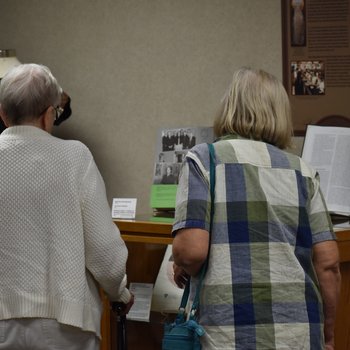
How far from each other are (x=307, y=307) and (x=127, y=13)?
2.86 m

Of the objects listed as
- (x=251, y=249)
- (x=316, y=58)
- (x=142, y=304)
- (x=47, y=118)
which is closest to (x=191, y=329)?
(x=251, y=249)

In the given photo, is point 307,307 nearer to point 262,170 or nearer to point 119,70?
point 262,170

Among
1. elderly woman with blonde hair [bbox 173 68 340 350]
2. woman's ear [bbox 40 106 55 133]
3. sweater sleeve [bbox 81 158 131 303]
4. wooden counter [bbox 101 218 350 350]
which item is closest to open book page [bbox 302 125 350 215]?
wooden counter [bbox 101 218 350 350]

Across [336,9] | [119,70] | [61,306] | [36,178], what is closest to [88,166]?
[36,178]

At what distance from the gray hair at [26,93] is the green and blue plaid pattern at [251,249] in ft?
1.67

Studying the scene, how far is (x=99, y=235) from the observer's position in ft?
7.82

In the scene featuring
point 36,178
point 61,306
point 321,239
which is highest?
point 36,178

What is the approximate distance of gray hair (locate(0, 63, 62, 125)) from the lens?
2.40 meters

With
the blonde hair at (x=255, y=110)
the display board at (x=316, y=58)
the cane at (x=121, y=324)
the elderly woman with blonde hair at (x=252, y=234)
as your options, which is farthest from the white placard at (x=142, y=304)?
the display board at (x=316, y=58)

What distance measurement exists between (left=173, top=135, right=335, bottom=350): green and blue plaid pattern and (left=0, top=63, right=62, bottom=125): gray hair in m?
0.51

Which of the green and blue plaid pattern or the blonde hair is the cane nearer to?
the green and blue plaid pattern

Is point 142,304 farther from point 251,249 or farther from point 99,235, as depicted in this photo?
point 251,249

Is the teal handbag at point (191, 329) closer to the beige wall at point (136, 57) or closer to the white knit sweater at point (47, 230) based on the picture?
the white knit sweater at point (47, 230)

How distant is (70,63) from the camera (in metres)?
4.89
